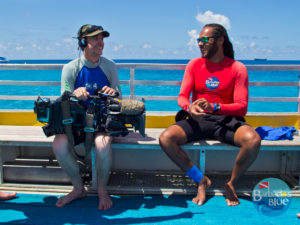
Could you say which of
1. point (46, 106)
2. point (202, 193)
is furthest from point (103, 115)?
point (202, 193)

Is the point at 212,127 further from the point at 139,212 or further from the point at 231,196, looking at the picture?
the point at 139,212

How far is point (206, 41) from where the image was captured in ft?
9.26

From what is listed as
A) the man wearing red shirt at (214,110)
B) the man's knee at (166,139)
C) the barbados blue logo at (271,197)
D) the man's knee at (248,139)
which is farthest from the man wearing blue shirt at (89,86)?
the barbados blue logo at (271,197)

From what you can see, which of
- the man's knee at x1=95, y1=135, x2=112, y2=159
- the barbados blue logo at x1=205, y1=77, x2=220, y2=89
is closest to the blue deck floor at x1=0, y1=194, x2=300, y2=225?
the man's knee at x1=95, y1=135, x2=112, y2=159

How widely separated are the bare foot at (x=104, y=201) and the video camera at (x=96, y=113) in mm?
587

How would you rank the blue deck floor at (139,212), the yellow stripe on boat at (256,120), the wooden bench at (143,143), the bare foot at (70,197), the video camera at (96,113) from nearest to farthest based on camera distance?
the blue deck floor at (139,212)
the video camera at (96,113)
the bare foot at (70,197)
the wooden bench at (143,143)
the yellow stripe on boat at (256,120)

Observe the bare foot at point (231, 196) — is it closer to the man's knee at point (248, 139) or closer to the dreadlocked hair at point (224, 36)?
the man's knee at point (248, 139)

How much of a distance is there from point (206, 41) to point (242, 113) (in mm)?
824

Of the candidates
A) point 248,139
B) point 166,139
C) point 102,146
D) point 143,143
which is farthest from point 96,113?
point 248,139

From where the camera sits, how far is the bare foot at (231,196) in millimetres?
2650

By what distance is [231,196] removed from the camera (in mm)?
2674

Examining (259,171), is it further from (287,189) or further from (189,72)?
(189,72)

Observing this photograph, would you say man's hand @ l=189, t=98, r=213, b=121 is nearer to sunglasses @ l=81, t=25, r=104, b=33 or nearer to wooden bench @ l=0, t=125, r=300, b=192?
wooden bench @ l=0, t=125, r=300, b=192

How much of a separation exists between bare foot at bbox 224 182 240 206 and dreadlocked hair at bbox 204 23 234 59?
138cm
